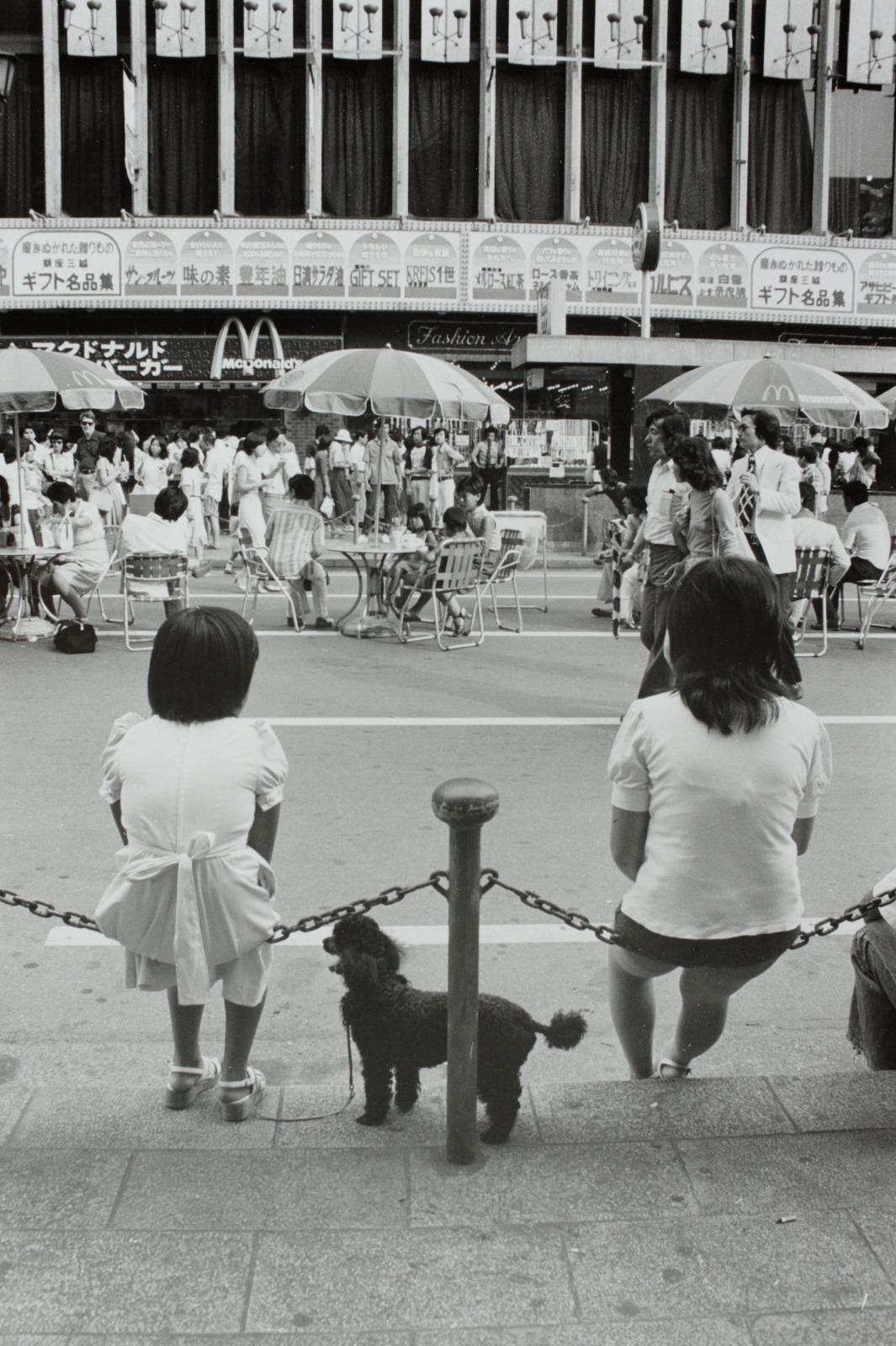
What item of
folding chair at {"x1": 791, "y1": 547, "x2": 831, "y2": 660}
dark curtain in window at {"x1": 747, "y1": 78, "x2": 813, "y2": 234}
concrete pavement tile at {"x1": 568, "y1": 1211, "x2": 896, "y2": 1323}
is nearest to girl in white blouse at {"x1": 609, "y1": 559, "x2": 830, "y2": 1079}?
concrete pavement tile at {"x1": 568, "y1": 1211, "x2": 896, "y2": 1323}

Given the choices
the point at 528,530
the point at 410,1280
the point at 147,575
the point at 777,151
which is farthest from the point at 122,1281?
the point at 777,151

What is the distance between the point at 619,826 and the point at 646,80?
88.0 ft

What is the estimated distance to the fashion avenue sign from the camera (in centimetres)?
2612

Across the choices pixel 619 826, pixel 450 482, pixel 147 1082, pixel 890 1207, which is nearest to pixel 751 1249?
pixel 890 1207

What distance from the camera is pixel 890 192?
90.0ft

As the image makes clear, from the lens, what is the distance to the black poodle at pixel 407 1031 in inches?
122

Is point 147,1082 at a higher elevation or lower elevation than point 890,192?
lower

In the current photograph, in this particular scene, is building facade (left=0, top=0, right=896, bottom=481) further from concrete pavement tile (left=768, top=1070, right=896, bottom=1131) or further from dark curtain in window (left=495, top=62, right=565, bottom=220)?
concrete pavement tile (left=768, top=1070, right=896, bottom=1131)

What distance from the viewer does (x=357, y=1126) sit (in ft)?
10.5

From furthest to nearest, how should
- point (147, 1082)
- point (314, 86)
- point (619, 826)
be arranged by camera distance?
point (314, 86), point (147, 1082), point (619, 826)

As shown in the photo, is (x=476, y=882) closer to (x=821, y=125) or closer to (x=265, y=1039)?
(x=265, y=1039)

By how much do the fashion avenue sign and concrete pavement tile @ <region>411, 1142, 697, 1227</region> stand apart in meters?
24.3

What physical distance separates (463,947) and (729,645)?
90cm

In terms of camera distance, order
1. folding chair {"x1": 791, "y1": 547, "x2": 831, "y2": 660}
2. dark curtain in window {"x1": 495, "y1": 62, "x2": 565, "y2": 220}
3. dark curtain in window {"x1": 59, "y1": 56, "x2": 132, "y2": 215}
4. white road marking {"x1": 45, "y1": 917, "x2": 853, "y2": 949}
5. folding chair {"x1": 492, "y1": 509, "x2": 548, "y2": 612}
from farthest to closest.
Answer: dark curtain in window {"x1": 495, "y1": 62, "x2": 565, "y2": 220}, dark curtain in window {"x1": 59, "y1": 56, "x2": 132, "y2": 215}, folding chair {"x1": 492, "y1": 509, "x2": 548, "y2": 612}, folding chair {"x1": 791, "y1": 547, "x2": 831, "y2": 660}, white road marking {"x1": 45, "y1": 917, "x2": 853, "y2": 949}
